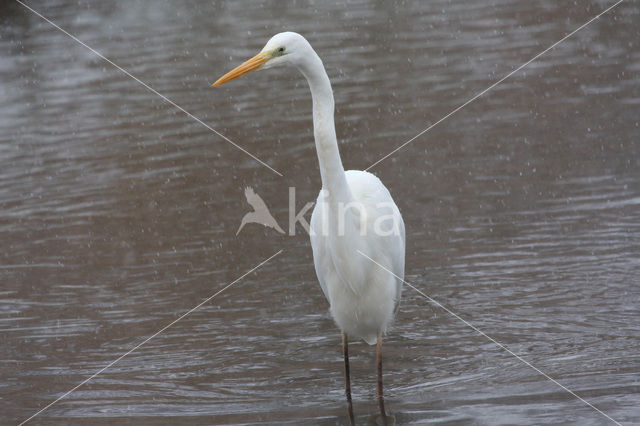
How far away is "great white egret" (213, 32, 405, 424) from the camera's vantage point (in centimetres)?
409

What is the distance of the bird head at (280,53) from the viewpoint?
394 centimetres

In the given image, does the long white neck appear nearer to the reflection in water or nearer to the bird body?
the bird body

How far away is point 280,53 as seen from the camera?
3971mm

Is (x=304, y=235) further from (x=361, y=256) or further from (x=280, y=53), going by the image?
(x=280, y=53)

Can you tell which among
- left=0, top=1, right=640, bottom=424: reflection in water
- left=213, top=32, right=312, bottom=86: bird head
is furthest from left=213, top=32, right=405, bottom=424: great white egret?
left=0, top=1, right=640, bottom=424: reflection in water

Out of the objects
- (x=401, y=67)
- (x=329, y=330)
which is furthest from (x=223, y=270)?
(x=401, y=67)

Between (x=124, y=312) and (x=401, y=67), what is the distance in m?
5.77

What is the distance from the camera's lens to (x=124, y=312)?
593 cm

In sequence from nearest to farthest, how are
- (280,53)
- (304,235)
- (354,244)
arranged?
(280,53) → (354,244) → (304,235)

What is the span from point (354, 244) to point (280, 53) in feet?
3.40

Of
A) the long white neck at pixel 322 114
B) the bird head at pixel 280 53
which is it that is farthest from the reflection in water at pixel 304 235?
the bird head at pixel 280 53

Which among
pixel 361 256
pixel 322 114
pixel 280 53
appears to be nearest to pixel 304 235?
pixel 361 256

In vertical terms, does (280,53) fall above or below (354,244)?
above

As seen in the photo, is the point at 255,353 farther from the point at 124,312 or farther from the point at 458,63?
the point at 458,63
